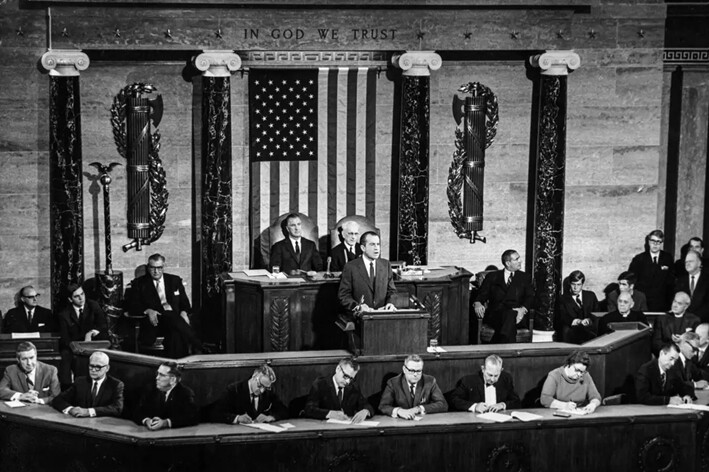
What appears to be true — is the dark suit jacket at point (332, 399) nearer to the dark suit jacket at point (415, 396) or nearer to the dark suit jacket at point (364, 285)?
the dark suit jacket at point (415, 396)

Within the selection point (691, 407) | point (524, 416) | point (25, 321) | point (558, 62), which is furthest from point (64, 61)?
point (691, 407)

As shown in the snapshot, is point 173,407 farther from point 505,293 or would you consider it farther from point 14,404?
point 505,293

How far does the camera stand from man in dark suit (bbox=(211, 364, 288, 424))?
1395cm

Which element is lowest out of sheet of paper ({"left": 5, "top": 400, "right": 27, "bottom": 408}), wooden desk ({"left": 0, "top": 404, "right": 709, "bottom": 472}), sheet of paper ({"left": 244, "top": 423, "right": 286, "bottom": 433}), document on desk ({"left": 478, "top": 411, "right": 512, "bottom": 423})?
wooden desk ({"left": 0, "top": 404, "right": 709, "bottom": 472})

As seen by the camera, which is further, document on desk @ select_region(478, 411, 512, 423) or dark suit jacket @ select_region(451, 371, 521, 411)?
dark suit jacket @ select_region(451, 371, 521, 411)

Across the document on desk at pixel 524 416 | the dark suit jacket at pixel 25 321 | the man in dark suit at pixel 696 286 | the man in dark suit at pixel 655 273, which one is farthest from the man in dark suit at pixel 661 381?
the dark suit jacket at pixel 25 321

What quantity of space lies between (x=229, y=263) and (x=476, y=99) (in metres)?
4.50

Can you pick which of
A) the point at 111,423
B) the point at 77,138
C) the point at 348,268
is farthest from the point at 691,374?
the point at 77,138

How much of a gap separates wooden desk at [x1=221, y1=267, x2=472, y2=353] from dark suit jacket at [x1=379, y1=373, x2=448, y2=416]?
228 cm

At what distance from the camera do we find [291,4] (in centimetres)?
1916

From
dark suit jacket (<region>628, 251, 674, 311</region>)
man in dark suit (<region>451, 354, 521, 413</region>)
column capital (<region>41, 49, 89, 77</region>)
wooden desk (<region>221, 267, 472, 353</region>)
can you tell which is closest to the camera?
man in dark suit (<region>451, 354, 521, 413</region>)

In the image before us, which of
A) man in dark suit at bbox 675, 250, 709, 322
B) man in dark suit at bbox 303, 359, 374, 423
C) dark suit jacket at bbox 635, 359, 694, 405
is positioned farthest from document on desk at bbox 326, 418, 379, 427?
man in dark suit at bbox 675, 250, 709, 322

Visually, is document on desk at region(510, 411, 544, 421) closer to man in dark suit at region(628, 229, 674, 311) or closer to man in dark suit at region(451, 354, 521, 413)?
man in dark suit at region(451, 354, 521, 413)

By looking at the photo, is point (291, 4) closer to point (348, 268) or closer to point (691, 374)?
point (348, 268)
